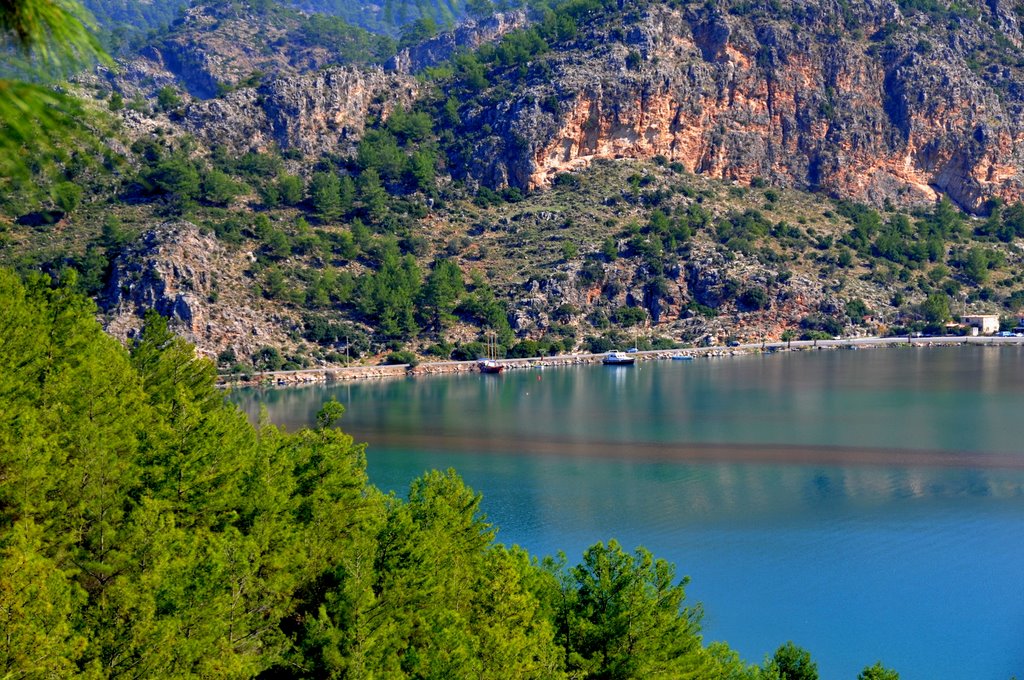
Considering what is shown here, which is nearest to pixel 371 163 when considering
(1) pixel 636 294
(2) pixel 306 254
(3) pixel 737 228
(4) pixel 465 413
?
(2) pixel 306 254

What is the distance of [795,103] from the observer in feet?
376

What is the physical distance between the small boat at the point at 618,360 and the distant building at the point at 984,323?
36.3 metres

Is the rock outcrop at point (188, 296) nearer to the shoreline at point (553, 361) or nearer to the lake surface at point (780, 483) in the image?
the shoreline at point (553, 361)

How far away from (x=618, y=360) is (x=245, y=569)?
7395 cm

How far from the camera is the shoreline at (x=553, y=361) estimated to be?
77688 mm

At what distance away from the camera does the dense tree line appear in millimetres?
13172

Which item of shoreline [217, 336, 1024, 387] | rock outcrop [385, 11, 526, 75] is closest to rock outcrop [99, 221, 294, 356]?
shoreline [217, 336, 1024, 387]

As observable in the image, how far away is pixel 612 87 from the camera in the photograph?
10712 centimetres

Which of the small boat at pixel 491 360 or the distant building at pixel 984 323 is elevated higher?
the distant building at pixel 984 323

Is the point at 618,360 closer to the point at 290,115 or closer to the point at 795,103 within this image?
the point at 290,115

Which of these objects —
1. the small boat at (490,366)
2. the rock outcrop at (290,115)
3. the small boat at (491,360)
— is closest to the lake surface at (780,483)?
the small boat at (490,366)

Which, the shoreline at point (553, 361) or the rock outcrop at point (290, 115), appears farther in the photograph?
the rock outcrop at point (290, 115)

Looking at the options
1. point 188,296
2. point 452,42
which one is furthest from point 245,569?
point 452,42

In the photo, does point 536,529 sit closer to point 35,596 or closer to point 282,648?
point 282,648
